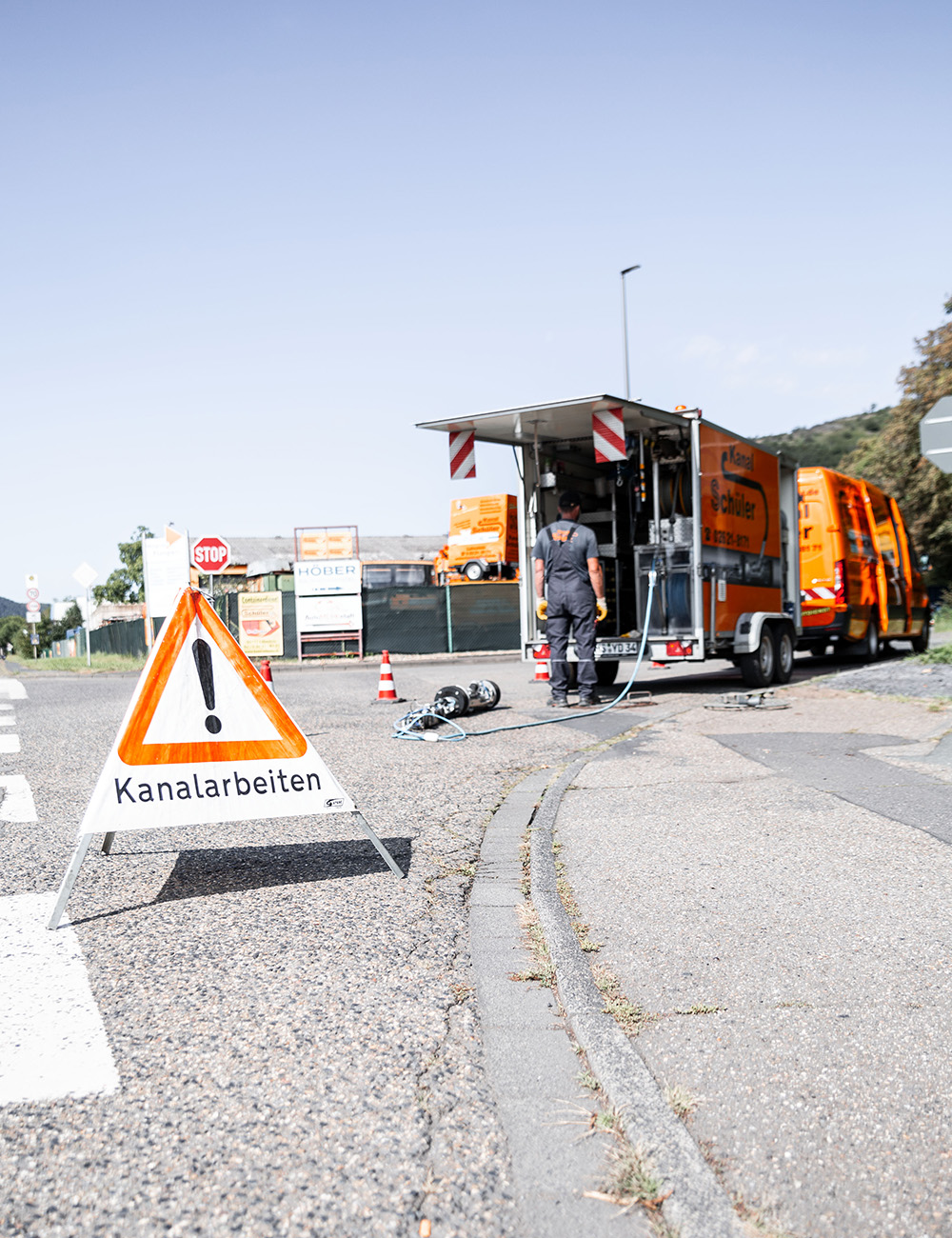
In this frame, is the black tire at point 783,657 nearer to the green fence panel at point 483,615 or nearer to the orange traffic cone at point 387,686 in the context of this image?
the orange traffic cone at point 387,686

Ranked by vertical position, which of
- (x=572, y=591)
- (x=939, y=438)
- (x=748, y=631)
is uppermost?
(x=939, y=438)

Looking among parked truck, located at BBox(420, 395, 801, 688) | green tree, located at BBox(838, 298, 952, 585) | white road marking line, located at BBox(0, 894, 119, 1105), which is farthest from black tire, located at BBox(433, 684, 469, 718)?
green tree, located at BBox(838, 298, 952, 585)

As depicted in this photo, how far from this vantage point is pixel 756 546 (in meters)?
13.3

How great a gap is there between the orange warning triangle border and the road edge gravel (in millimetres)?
1274

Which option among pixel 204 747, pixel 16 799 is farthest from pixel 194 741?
pixel 16 799

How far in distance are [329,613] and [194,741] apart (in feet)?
73.7

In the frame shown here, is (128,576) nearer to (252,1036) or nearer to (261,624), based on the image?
(261,624)

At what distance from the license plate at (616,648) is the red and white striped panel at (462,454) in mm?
2396

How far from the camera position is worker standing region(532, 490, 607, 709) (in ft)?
35.3

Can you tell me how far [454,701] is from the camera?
10.5 m

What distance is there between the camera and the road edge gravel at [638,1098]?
2035mm

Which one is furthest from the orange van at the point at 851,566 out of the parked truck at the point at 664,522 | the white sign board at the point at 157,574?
the white sign board at the point at 157,574

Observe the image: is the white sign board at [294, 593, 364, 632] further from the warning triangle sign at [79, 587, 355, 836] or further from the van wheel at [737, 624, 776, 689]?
the warning triangle sign at [79, 587, 355, 836]

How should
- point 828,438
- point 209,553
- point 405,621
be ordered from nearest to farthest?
point 209,553
point 405,621
point 828,438
